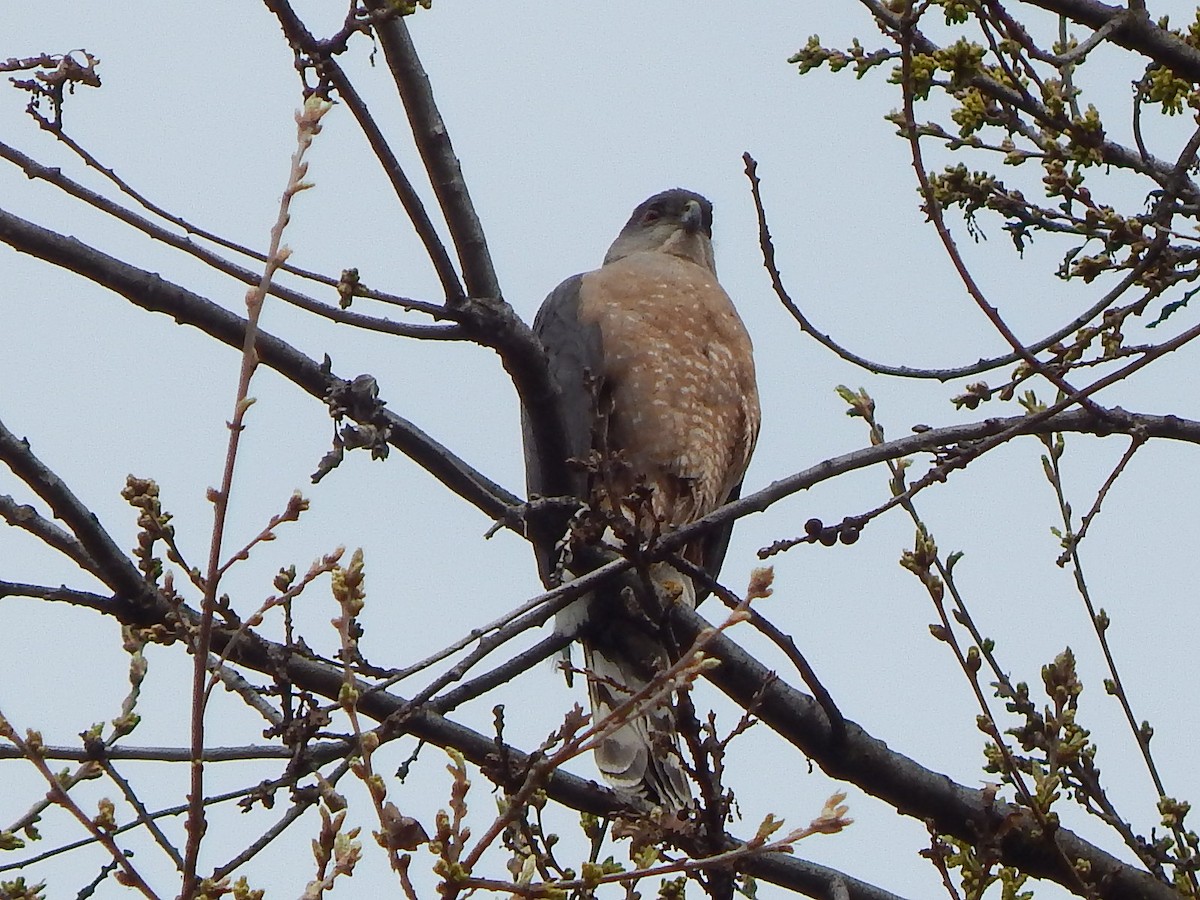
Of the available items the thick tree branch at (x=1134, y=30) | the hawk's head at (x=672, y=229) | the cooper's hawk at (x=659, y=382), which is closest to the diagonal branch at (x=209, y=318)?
the cooper's hawk at (x=659, y=382)

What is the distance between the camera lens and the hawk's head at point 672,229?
235 inches

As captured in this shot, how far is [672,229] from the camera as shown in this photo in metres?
6.06

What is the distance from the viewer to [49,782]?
1.78 metres

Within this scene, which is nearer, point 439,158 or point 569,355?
point 439,158

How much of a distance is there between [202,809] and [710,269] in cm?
450

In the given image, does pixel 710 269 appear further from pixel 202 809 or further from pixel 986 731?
pixel 202 809

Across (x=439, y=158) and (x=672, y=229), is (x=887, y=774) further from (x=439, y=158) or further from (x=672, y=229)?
(x=672, y=229)

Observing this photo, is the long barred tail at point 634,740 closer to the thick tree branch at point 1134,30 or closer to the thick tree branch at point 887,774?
the thick tree branch at point 887,774


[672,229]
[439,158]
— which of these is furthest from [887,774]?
[672,229]

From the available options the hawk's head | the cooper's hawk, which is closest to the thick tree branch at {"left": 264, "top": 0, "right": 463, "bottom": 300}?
the cooper's hawk

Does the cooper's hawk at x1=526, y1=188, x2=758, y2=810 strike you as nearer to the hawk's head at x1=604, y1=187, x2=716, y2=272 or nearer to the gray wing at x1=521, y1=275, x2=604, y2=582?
the gray wing at x1=521, y1=275, x2=604, y2=582

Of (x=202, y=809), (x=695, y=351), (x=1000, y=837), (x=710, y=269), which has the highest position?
(x=710, y=269)

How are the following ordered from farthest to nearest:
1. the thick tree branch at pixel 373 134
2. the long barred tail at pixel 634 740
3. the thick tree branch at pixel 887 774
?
the long barred tail at pixel 634 740 → the thick tree branch at pixel 887 774 → the thick tree branch at pixel 373 134

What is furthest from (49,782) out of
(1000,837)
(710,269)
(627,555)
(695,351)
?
(710,269)
